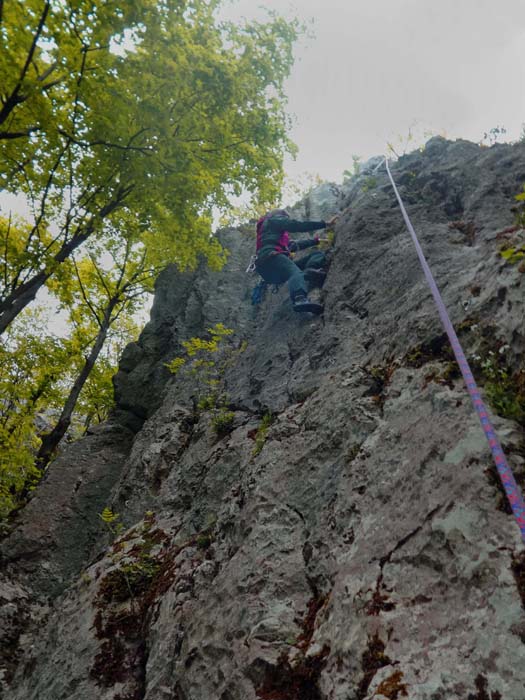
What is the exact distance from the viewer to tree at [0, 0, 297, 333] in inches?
229

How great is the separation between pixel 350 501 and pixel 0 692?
22.5ft

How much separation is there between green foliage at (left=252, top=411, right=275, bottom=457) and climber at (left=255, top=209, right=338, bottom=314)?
2.58m

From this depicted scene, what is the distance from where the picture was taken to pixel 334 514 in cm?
420

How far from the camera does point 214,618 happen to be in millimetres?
4270

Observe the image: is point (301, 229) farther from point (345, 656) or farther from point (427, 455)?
point (345, 656)

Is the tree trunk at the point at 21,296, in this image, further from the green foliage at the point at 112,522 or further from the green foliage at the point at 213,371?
the green foliage at the point at 112,522

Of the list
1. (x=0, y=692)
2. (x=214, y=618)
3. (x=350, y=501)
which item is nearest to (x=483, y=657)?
(x=350, y=501)

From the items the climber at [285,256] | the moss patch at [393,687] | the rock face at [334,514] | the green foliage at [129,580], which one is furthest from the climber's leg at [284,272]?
the moss patch at [393,687]

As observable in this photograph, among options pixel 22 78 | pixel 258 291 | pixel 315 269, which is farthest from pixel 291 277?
pixel 22 78

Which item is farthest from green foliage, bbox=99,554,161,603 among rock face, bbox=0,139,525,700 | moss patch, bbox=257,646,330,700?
moss patch, bbox=257,646,330,700

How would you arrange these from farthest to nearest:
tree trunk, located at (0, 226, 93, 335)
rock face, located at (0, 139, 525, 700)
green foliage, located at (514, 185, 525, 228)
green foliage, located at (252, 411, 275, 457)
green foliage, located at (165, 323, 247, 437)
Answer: green foliage, located at (165, 323, 247, 437) → tree trunk, located at (0, 226, 93, 335) → green foliage, located at (252, 411, 275, 457) → green foliage, located at (514, 185, 525, 228) → rock face, located at (0, 139, 525, 700)

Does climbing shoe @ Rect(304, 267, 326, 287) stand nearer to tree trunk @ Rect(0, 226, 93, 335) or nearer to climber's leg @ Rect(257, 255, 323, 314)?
climber's leg @ Rect(257, 255, 323, 314)

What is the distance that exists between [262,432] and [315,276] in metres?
3.70

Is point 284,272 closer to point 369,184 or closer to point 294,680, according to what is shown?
point 369,184
